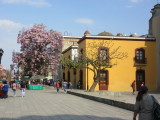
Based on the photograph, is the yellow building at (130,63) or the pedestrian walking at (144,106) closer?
the pedestrian walking at (144,106)

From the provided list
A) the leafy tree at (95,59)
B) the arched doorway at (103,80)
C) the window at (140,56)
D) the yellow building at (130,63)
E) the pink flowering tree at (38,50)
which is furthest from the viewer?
the pink flowering tree at (38,50)

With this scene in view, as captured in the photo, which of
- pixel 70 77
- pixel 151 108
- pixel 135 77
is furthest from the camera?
pixel 70 77

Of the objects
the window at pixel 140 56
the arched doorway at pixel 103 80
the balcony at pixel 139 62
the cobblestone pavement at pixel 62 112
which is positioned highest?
the window at pixel 140 56

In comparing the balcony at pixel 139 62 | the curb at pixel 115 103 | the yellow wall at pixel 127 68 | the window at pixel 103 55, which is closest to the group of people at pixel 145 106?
the curb at pixel 115 103

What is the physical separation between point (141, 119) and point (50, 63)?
133 feet

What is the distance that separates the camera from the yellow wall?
38.0m

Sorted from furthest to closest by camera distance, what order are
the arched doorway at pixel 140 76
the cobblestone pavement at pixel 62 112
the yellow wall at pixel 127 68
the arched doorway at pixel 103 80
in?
the arched doorway at pixel 140 76 < the yellow wall at pixel 127 68 < the arched doorway at pixel 103 80 < the cobblestone pavement at pixel 62 112

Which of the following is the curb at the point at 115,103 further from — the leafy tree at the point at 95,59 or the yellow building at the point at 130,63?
the yellow building at the point at 130,63

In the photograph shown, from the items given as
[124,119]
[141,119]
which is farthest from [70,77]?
[141,119]

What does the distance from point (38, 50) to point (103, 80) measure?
42.1ft

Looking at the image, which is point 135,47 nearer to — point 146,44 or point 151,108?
point 146,44

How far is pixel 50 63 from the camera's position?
151 ft

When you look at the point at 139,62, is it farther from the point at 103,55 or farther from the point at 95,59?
the point at 103,55

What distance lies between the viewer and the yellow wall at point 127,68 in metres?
38.0
